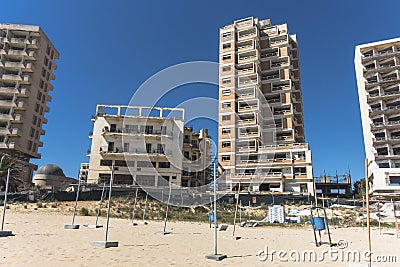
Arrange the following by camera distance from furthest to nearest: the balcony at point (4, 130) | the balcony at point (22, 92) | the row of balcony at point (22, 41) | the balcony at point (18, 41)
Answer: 1. the balcony at point (18, 41)
2. the row of balcony at point (22, 41)
3. the balcony at point (22, 92)
4. the balcony at point (4, 130)

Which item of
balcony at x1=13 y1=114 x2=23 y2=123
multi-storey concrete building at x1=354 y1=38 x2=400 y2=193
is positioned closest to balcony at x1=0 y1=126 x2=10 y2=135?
balcony at x1=13 y1=114 x2=23 y2=123

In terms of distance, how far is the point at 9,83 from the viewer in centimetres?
4391

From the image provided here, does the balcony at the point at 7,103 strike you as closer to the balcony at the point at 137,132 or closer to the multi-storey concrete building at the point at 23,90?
the multi-storey concrete building at the point at 23,90

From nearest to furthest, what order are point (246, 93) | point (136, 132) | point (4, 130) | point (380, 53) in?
1. point (4, 130)
2. point (136, 132)
3. point (246, 93)
4. point (380, 53)

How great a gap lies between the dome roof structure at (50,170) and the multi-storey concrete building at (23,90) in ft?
16.6

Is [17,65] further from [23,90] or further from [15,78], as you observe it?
[23,90]

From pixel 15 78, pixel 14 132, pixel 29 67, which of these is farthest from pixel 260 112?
pixel 15 78

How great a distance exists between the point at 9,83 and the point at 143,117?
70.4 ft

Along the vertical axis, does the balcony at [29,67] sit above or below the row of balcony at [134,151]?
above

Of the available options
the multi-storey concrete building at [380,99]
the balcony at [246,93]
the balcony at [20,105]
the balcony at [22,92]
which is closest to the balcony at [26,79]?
the balcony at [22,92]

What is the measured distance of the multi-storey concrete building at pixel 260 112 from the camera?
40500 millimetres

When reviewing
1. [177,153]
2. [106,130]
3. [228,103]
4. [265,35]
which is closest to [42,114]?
[106,130]

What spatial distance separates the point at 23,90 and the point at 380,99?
188ft

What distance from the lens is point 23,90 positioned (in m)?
42.8
